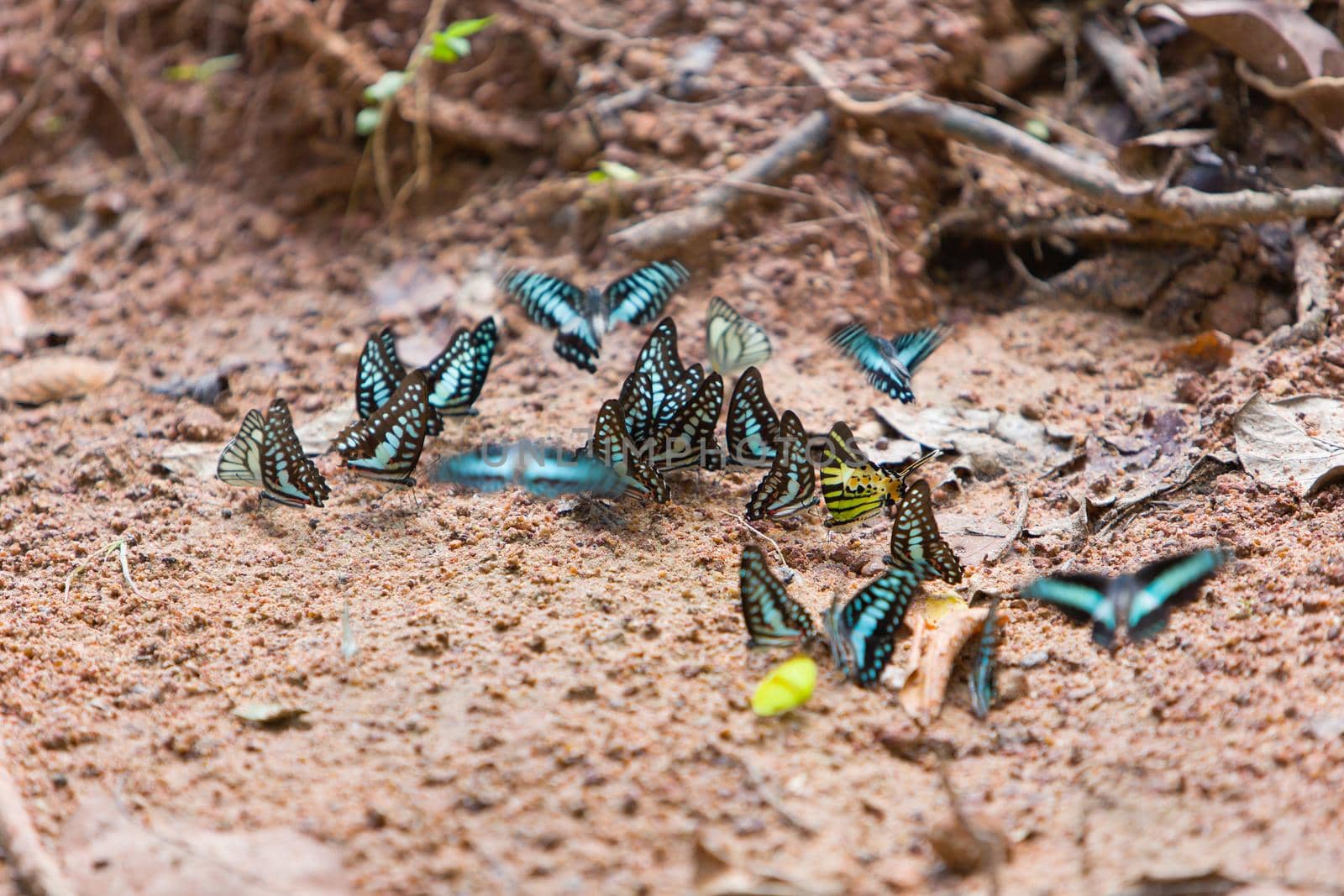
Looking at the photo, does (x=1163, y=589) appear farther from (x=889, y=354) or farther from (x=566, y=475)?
(x=566, y=475)

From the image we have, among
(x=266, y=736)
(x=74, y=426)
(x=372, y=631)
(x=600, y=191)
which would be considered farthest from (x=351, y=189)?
(x=266, y=736)

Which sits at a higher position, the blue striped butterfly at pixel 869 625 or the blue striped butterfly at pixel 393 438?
the blue striped butterfly at pixel 393 438

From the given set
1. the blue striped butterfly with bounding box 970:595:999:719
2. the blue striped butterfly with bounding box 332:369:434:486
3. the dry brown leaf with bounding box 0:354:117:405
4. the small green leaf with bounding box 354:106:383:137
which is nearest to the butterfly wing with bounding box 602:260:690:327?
the blue striped butterfly with bounding box 332:369:434:486

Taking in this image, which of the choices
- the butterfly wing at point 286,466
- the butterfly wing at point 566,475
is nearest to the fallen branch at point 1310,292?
the butterfly wing at point 566,475

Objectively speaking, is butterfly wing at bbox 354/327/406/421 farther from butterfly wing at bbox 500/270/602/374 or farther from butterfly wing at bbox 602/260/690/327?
butterfly wing at bbox 602/260/690/327

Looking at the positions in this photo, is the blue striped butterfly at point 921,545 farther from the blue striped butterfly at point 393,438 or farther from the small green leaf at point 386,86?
the small green leaf at point 386,86

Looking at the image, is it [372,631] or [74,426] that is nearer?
[372,631]

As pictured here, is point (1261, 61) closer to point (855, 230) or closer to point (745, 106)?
point (855, 230)

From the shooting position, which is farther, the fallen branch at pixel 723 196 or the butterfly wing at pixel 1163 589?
the fallen branch at pixel 723 196
